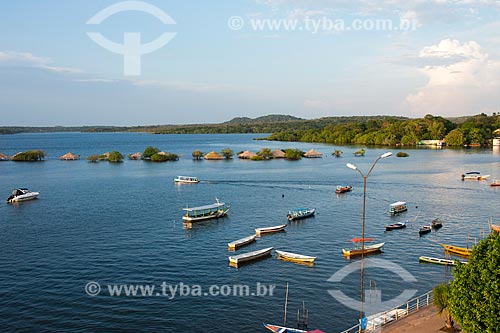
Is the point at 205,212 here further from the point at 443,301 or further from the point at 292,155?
the point at 292,155

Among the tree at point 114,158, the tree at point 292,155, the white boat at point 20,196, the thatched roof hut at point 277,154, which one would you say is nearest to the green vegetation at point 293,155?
the tree at point 292,155

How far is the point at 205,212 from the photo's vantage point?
70.5 m

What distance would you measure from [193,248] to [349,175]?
229 feet

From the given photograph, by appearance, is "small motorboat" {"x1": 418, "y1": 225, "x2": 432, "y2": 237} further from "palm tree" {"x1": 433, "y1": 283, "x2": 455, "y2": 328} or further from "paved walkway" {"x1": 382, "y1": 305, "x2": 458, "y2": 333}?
"palm tree" {"x1": 433, "y1": 283, "x2": 455, "y2": 328}

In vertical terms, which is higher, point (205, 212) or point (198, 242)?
point (205, 212)

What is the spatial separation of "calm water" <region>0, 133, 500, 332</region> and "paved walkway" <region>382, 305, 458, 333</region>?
5650 millimetres

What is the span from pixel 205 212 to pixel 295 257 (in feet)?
86.5

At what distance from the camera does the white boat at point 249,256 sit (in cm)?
4625

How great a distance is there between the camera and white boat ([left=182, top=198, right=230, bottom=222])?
65312mm

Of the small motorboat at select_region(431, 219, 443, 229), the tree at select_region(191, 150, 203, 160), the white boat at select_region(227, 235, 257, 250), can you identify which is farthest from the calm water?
the tree at select_region(191, 150, 203, 160)

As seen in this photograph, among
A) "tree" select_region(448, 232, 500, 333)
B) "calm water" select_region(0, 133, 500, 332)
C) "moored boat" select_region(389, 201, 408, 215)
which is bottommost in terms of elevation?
"calm water" select_region(0, 133, 500, 332)

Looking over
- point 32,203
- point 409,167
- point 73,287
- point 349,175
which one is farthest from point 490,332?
point 409,167

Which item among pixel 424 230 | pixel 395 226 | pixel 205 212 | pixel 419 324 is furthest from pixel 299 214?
pixel 419 324

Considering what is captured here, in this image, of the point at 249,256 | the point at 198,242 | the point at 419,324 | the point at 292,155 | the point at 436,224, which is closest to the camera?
the point at 419,324
